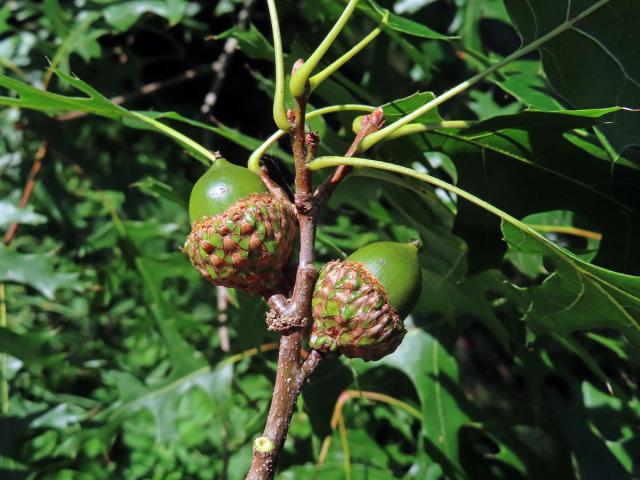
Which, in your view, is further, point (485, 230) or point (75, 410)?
point (75, 410)

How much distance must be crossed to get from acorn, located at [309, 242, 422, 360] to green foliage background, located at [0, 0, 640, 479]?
19cm

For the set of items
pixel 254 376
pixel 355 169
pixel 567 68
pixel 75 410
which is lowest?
pixel 254 376

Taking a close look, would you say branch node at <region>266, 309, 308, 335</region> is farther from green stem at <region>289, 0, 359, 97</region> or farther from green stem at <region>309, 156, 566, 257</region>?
green stem at <region>289, 0, 359, 97</region>

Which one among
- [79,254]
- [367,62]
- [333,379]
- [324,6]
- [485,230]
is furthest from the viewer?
[79,254]

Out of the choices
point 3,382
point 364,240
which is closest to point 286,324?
Result: point 364,240

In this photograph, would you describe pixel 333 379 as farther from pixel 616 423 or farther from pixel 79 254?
pixel 79 254

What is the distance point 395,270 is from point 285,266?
18cm

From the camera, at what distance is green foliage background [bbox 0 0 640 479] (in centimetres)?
133

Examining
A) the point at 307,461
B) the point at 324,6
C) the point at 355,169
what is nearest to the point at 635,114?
the point at 355,169

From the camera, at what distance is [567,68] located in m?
1.33

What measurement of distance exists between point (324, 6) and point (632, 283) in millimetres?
1044

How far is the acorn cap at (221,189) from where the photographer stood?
3.78 ft

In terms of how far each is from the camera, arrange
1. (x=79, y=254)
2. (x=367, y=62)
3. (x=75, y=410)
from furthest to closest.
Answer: (x=79, y=254), (x=367, y=62), (x=75, y=410)

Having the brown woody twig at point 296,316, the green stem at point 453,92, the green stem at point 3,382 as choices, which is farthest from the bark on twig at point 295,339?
the green stem at point 3,382
